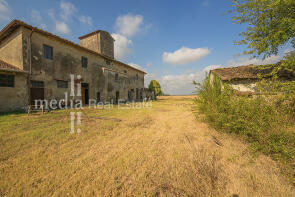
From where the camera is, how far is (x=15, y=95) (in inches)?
344

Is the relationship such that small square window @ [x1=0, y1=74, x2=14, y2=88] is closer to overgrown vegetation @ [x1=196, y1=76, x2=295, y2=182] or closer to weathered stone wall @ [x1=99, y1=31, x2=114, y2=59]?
weathered stone wall @ [x1=99, y1=31, x2=114, y2=59]

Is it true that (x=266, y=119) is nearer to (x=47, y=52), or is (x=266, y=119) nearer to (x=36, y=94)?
(x=36, y=94)

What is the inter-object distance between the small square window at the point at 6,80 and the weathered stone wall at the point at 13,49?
3.96 feet

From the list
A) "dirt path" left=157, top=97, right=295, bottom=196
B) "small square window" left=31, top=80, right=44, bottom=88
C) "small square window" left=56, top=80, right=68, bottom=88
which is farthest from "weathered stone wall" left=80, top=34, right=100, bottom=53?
"dirt path" left=157, top=97, right=295, bottom=196

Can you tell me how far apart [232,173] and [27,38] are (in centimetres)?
1533

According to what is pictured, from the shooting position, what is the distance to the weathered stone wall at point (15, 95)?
827 centimetres

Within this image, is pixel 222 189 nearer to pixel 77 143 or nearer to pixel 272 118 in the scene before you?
pixel 272 118

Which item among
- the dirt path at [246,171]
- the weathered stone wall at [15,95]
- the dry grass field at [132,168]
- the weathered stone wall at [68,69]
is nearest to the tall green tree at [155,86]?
the weathered stone wall at [68,69]

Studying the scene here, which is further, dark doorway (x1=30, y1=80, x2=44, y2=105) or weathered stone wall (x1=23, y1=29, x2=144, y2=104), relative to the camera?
weathered stone wall (x1=23, y1=29, x2=144, y2=104)

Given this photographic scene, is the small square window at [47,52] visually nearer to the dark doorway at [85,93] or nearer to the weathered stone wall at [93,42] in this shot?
the dark doorway at [85,93]

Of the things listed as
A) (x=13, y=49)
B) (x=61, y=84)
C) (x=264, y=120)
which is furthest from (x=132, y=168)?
(x=13, y=49)

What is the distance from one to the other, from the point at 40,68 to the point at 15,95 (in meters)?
2.90

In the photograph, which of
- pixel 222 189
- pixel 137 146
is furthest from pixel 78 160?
pixel 222 189

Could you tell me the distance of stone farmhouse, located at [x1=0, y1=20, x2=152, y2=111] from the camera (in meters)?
8.70
